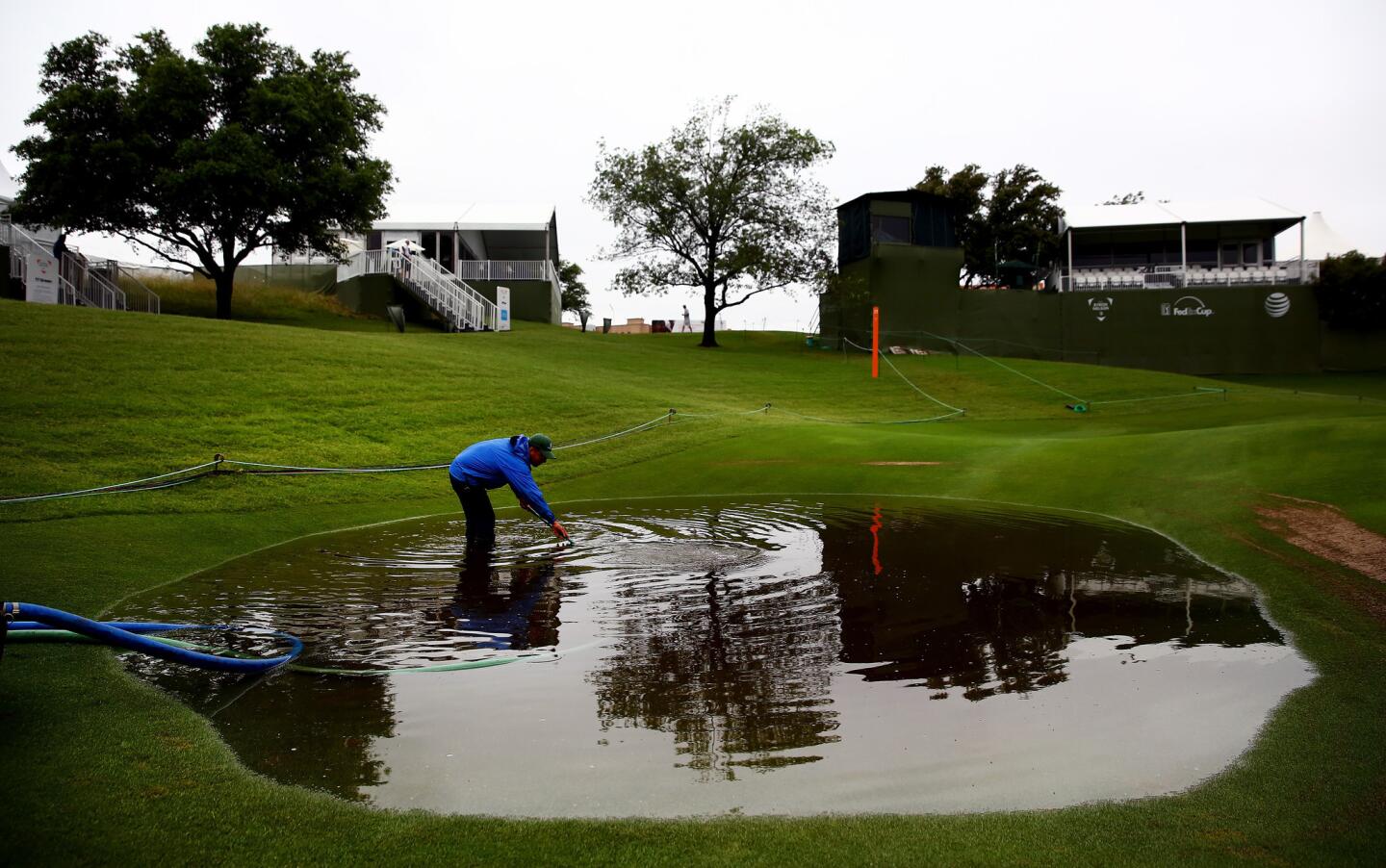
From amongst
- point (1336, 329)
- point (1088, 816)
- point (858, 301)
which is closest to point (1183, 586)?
point (1088, 816)

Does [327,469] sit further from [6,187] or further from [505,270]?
[505,270]

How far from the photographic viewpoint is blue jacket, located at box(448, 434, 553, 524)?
412 inches

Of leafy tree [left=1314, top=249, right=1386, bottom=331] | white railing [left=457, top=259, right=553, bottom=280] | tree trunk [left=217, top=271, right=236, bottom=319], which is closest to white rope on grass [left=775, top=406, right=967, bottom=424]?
tree trunk [left=217, top=271, right=236, bottom=319]

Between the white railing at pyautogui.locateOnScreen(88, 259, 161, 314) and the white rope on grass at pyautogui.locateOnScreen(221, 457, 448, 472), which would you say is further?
the white railing at pyautogui.locateOnScreen(88, 259, 161, 314)

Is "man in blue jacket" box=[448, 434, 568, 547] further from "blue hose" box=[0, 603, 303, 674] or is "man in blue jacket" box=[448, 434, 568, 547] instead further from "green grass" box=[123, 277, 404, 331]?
"green grass" box=[123, 277, 404, 331]

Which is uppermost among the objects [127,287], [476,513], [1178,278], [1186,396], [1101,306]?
[1178,278]

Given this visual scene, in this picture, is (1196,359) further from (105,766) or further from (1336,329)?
(105,766)

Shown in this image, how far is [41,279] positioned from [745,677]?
114 feet

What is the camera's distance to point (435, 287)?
41.3 metres

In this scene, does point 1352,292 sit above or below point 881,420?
above

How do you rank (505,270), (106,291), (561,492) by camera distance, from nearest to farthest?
(561,492), (106,291), (505,270)

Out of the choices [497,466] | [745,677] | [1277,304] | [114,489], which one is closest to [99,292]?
[114,489]

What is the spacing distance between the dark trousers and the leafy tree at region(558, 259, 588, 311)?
74.4 m

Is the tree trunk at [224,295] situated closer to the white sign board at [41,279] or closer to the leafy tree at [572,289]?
the white sign board at [41,279]
